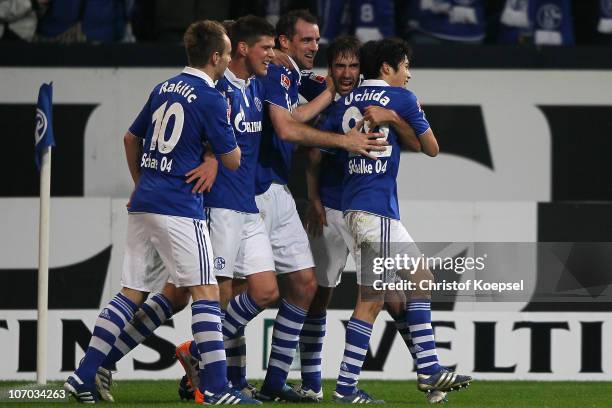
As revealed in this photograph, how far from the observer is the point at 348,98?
7516mm

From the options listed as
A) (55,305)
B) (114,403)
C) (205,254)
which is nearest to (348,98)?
(205,254)

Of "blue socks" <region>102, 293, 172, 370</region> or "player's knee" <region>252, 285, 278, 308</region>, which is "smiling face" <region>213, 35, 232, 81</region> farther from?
"blue socks" <region>102, 293, 172, 370</region>

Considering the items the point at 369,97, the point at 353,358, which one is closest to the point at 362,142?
the point at 369,97

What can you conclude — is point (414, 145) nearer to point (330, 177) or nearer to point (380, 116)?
point (380, 116)

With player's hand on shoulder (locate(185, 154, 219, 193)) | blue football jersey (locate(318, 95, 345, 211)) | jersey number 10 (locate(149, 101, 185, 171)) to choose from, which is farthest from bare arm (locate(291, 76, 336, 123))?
jersey number 10 (locate(149, 101, 185, 171))

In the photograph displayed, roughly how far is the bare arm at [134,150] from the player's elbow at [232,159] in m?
0.59

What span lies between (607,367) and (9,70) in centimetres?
470

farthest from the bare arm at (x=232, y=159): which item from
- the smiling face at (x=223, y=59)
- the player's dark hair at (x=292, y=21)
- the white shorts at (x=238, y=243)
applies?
the player's dark hair at (x=292, y=21)

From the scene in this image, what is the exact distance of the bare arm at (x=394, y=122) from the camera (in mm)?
7320

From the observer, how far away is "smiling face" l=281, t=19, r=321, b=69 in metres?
7.84

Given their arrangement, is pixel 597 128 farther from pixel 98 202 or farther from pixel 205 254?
pixel 205 254

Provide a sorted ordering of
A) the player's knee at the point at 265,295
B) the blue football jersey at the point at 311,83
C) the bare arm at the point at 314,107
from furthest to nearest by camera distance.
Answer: the blue football jersey at the point at 311,83
the bare arm at the point at 314,107
the player's knee at the point at 265,295

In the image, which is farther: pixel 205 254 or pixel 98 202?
pixel 98 202

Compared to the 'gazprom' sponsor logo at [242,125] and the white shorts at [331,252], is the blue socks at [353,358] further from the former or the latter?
the 'gazprom' sponsor logo at [242,125]
